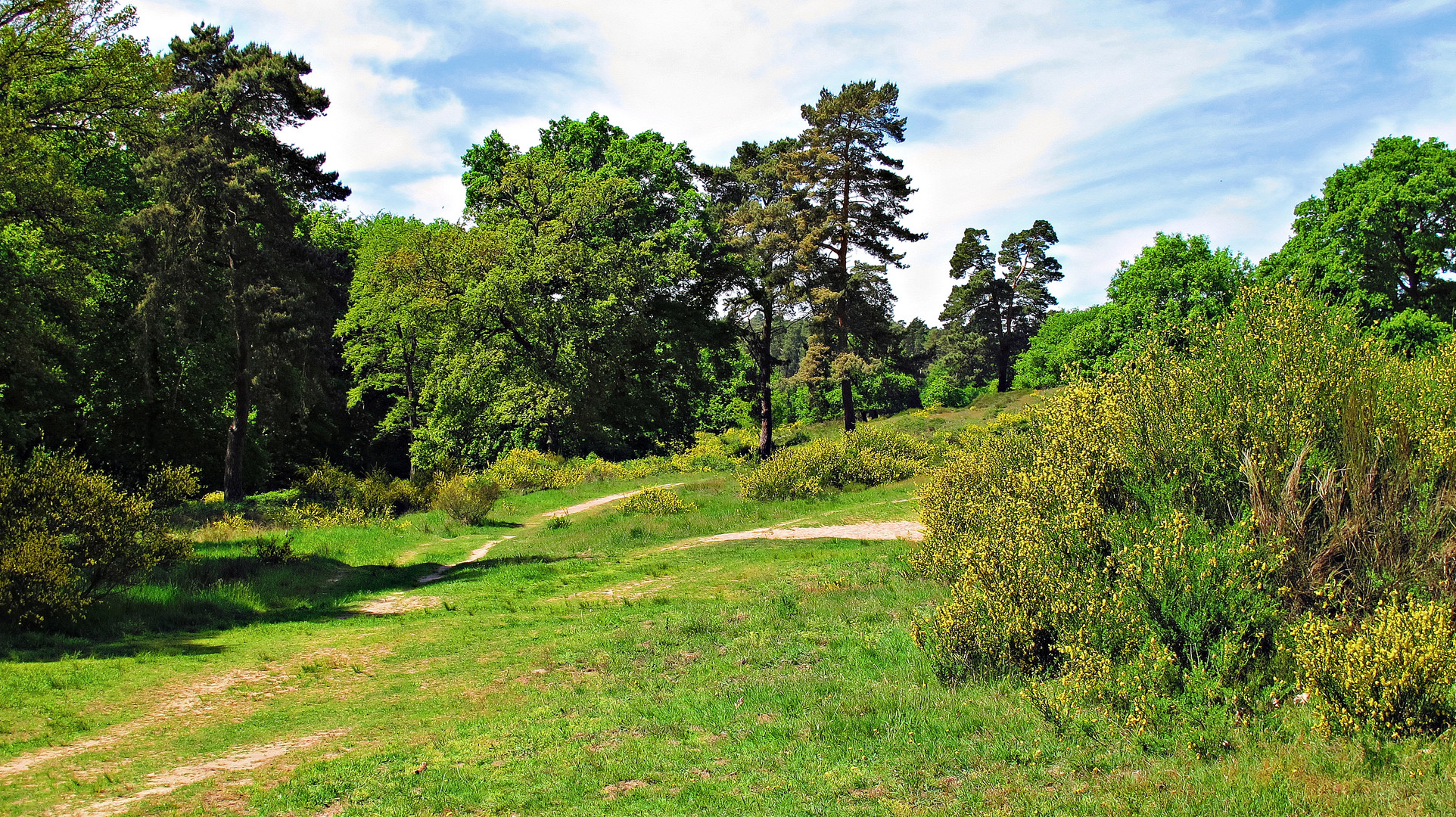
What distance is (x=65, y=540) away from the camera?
460 inches

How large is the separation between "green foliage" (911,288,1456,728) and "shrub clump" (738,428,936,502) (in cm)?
1661

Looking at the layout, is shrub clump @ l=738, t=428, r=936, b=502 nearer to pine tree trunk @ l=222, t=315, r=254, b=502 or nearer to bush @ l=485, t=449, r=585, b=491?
bush @ l=485, t=449, r=585, b=491

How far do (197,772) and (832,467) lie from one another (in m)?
21.6

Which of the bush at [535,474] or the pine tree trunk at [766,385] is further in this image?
the pine tree trunk at [766,385]

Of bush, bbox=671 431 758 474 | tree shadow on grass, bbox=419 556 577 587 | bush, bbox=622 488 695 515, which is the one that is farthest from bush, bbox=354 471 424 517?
bush, bbox=671 431 758 474

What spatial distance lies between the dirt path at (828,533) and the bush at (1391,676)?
460 inches

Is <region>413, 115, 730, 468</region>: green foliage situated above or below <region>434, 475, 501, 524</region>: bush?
above

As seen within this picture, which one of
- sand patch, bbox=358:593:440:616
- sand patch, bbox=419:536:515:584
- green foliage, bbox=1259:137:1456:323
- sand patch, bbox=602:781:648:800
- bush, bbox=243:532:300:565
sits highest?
green foliage, bbox=1259:137:1456:323

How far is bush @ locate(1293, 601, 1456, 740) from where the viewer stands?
5.23 m

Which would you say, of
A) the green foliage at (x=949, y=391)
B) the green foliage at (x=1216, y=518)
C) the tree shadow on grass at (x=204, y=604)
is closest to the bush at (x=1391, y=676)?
the green foliage at (x=1216, y=518)

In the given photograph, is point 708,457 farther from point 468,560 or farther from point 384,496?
point 468,560

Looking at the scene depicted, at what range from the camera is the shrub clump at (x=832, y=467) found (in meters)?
25.5

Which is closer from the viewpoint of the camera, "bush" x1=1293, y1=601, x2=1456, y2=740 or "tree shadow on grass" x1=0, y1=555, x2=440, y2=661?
"bush" x1=1293, y1=601, x2=1456, y2=740

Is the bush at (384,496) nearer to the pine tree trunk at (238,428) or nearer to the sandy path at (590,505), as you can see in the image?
the pine tree trunk at (238,428)
